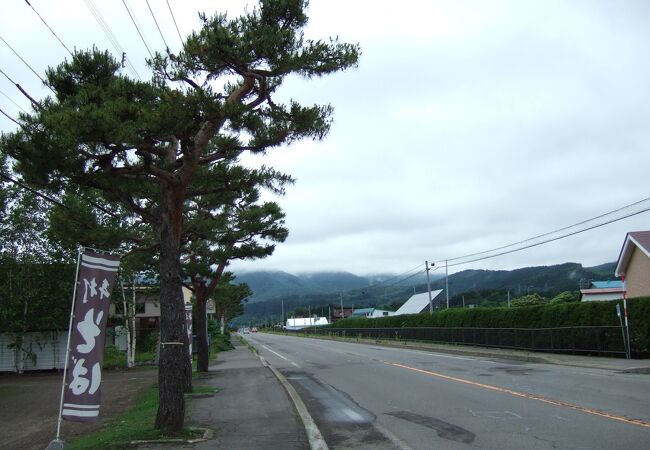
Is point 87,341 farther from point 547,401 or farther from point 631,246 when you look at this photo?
point 631,246

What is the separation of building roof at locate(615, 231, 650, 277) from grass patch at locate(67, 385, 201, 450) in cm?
2900

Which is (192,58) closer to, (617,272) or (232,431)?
A: (232,431)

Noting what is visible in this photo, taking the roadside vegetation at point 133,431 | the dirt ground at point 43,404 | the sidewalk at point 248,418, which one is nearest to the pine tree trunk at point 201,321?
the dirt ground at point 43,404

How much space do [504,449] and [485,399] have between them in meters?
4.60

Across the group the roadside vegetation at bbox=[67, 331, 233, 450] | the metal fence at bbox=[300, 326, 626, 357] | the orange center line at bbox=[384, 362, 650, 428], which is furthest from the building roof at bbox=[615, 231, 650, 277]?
the roadside vegetation at bbox=[67, 331, 233, 450]

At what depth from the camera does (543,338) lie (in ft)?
81.3

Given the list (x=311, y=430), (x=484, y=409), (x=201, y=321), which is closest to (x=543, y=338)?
(x=201, y=321)

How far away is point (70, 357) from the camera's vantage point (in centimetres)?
808

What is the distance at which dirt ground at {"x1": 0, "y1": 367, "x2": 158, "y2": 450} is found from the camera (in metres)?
11.0

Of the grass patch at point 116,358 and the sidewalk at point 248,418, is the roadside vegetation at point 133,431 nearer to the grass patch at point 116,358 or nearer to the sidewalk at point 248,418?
the sidewalk at point 248,418

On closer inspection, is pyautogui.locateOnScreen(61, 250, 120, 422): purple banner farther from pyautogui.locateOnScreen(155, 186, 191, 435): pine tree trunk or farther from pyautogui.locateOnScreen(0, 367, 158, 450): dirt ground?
pyautogui.locateOnScreen(0, 367, 158, 450): dirt ground

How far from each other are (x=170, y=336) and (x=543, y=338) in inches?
809

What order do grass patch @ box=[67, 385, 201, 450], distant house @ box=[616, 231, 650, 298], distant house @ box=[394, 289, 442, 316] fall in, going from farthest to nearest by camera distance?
distant house @ box=[394, 289, 442, 316]
distant house @ box=[616, 231, 650, 298]
grass patch @ box=[67, 385, 201, 450]

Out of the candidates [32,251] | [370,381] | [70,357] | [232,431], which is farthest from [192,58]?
[32,251]
